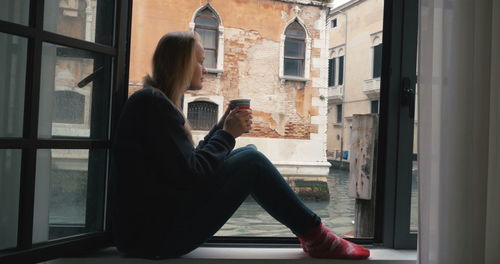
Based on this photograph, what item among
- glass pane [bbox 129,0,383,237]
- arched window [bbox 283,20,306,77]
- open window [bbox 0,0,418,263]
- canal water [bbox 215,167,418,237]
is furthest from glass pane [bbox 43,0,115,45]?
arched window [bbox 283,20,306,77]

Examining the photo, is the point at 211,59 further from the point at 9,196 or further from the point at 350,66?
the point at 9,196

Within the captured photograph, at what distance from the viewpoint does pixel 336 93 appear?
2098 centimetres

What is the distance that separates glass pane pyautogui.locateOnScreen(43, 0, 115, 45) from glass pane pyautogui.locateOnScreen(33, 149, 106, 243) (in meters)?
0.27

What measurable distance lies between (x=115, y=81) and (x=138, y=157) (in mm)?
236

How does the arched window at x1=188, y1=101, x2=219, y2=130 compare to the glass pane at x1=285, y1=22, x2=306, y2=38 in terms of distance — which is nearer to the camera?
the arched window at x1=188, y1=101, x2=219, y2=130

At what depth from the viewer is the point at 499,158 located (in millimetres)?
1073

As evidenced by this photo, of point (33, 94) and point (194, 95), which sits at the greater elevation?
point (194, 95)

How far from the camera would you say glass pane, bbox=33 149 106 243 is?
40.8 inches

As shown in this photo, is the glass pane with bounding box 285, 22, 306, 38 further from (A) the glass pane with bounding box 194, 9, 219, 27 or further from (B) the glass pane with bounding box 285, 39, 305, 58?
(A) the glass pane with bounding box 194, 9, 219, 27

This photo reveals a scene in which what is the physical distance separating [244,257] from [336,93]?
20.3 meters

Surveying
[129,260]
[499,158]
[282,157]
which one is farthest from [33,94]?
[282,157]

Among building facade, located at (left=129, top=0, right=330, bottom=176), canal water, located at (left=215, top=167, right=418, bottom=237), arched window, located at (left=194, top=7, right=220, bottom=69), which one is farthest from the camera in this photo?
arched window, located at (left=194, top=7, right=220, bottom=69)

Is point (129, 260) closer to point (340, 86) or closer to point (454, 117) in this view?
point (454, 117)

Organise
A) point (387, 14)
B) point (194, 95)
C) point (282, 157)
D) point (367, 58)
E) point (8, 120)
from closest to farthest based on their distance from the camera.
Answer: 1. point (8, 120)
2. point (387, 14)
3. point (194, 95)
4. point (282, 157)
5. point (367, 58)
